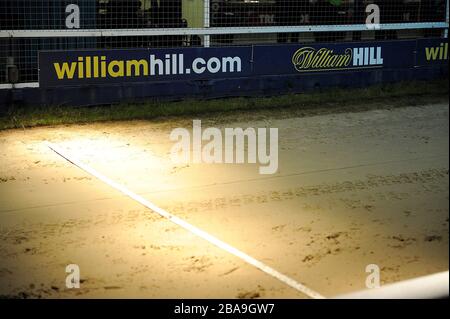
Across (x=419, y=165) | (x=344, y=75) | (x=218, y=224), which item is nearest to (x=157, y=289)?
(x=218, y=224)

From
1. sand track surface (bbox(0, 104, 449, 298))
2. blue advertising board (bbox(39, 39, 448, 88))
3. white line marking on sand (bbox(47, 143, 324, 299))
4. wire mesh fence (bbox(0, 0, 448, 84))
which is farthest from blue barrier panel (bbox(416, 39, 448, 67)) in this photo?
white line marking on sand (bbox(47, 143, 324, 299))

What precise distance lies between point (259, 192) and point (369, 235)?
5.98 feet

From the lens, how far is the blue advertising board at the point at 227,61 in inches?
508

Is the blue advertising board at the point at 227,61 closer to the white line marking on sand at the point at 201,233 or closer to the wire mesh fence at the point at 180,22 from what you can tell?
the wire mesh fence at the point at 180,22

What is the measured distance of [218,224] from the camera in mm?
7258

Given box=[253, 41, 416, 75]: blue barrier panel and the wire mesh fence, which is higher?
the wire mesh fence

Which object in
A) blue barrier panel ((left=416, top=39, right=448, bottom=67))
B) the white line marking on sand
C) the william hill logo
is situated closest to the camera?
the white line marking on sand

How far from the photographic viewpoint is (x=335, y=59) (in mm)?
15414

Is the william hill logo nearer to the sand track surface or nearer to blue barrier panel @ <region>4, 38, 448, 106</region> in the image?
blue barrier panel @ <region>4, 38, 448, 106</region>

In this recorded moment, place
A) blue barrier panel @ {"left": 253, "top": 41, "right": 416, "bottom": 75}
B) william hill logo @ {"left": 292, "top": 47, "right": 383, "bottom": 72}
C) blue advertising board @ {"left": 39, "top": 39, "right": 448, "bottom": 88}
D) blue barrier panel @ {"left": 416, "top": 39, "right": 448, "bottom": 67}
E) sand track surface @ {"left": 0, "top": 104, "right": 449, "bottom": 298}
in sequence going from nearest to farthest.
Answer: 1. sand track surface @ {"left": 0, "top": 104, "right": 449, "bottom": 298}
2. blue advertising board @ {"left": 39, "top": 39, "right": 448, "bottom": 88}
3. blue barrier panel @ {"left": 253, "top": 41, "right": 416, "bottom": 75}
4. william hill logo @ {"left": 292, "top": 47, "right": 383, "bottom": 72}
5. blue barrier panel @ {"left": 416, "top": 39, "right": 448, "bottom": 67}

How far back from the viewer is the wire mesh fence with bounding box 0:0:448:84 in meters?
12.8

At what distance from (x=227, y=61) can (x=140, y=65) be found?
1.80 meters

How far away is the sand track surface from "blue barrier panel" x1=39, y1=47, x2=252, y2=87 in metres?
1.45

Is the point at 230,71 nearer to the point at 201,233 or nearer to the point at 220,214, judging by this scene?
the point at 220,214
